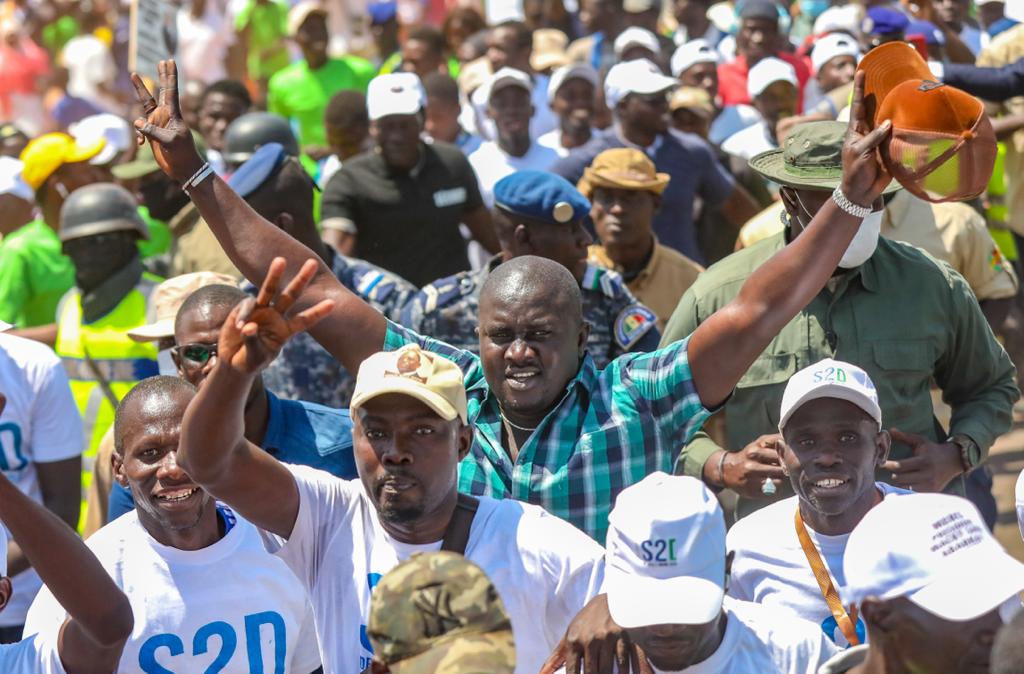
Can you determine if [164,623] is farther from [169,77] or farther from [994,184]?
[994,184]

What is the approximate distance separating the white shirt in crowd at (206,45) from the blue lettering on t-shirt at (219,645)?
1170 centimetres

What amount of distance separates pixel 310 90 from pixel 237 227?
8.24 metres

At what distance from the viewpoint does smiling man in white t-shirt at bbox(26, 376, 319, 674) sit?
4.32 m

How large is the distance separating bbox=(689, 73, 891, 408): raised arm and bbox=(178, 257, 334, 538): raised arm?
→ 1.13 m

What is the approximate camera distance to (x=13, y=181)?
29.4ft

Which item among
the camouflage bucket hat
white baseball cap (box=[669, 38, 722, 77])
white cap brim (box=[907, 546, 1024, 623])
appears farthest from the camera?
white baseball cap (box=[669, 38, 722, 77])

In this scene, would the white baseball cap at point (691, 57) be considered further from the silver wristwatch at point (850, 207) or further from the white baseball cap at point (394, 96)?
the silver wristwatch at point (850, 207)

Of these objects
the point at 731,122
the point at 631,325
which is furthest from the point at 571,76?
the point at 631,325

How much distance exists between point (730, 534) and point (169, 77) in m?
1.93

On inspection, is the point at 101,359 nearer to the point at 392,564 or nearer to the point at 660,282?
the point at 660,282

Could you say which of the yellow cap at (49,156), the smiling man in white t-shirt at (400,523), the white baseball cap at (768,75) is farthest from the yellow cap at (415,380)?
the white baseball cap at (768,75)

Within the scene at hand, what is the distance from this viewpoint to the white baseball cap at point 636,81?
9.16m

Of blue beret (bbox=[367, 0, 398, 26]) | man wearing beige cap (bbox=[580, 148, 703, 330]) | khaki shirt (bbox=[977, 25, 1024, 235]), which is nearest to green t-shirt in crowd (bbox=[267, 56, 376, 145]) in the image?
blue beret (bbox=[367, 0, 398, 26])

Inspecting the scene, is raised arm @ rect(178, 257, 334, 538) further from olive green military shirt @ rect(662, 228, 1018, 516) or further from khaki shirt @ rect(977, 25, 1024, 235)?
khaki shirt @ rect(977, 25, 1024, 235)
